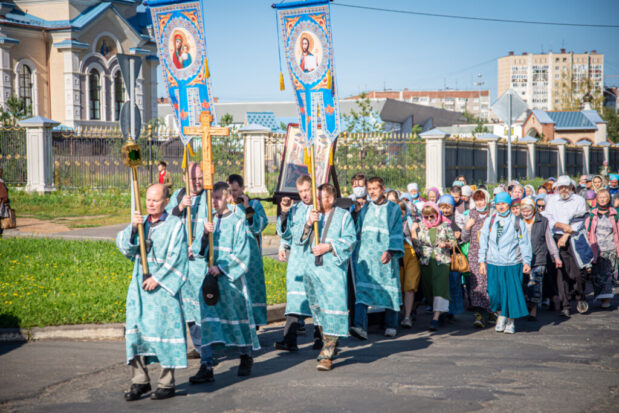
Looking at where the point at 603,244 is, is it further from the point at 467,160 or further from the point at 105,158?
the point at 105,158

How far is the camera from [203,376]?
6176mm

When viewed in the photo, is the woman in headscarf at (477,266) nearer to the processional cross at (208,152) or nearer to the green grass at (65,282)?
the green grass at (65,282)

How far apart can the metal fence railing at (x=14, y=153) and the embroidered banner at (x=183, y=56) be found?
1844cm

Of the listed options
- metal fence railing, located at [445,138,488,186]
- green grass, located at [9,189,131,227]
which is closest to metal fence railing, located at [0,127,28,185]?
green grass, located at [9,189,131,227]

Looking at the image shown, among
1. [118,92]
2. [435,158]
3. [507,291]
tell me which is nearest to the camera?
[507,291]

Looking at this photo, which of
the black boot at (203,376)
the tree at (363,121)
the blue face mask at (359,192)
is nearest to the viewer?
the black boot at (203,376)

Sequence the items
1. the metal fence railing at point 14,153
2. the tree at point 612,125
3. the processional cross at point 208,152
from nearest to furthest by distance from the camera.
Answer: the processional cross at point 208,152
the metal fence railing at point 14,153
the tree at point 612,125

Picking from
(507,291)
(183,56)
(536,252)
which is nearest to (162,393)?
(183,56)

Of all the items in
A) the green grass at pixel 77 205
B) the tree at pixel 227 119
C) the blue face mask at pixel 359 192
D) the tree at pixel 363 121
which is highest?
the tree at pixel 227 119

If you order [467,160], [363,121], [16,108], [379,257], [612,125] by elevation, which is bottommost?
[379,257]

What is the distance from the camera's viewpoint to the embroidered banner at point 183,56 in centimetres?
760

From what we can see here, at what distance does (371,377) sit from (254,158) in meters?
17.9

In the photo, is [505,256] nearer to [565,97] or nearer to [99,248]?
[99,248]

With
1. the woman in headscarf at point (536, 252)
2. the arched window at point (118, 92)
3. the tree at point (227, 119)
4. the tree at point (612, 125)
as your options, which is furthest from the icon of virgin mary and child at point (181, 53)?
the tree at point (612, 125)
